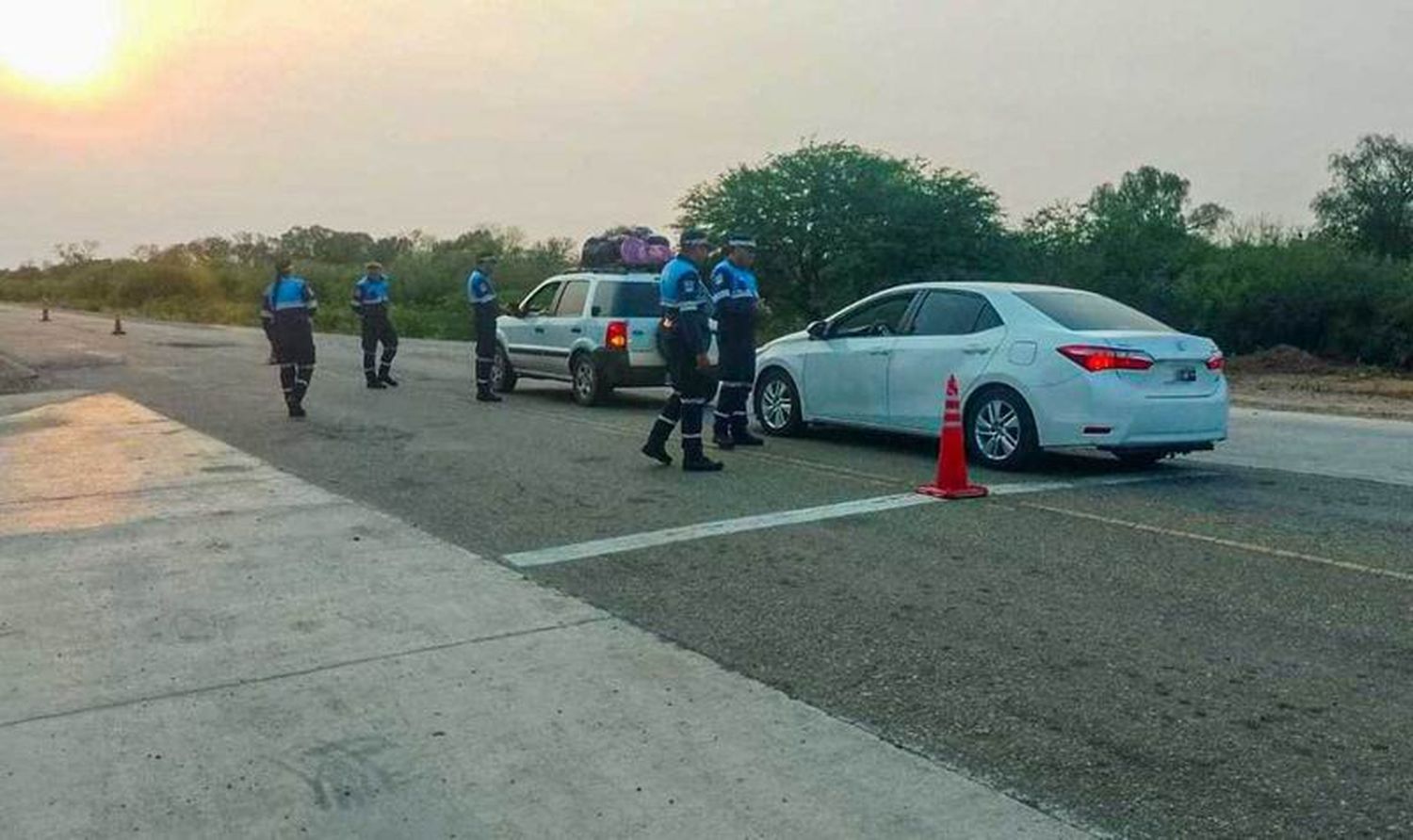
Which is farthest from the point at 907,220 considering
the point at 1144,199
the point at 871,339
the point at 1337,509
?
the point at 1337,509

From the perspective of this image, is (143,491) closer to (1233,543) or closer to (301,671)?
(301,671)

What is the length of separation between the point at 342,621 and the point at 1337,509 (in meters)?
6.65

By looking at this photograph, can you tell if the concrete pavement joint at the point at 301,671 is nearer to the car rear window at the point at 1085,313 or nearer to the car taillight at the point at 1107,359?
the car taillight at the point at 1107,359

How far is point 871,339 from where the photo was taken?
12.5 meters

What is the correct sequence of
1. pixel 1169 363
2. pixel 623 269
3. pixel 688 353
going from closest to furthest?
pixel 1169 363
pixel 688 353
pixel 623 269

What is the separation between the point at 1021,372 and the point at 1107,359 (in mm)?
699

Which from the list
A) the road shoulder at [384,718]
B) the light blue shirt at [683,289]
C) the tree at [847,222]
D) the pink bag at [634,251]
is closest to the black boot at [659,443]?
the light blue shirt at [683,289]

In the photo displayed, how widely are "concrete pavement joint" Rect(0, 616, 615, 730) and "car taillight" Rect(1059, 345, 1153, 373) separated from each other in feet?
17.4

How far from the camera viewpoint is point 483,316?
58.2 ft

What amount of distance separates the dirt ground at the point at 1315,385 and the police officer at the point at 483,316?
1099 centimetres

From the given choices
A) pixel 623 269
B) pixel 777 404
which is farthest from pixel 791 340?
pixel 623 269

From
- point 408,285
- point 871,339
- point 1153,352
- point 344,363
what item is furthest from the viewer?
point 408,285

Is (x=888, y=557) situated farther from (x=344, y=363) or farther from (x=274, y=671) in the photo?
(x=344, y=363)

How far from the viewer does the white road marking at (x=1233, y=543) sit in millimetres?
7375
